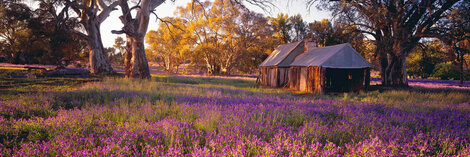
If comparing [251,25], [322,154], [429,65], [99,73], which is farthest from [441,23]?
[429,65]

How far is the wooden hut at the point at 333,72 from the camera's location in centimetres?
1257

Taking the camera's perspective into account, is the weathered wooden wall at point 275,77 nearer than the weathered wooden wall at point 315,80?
No

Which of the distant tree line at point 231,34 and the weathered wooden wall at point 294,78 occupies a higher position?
the distant tree line at point 231,34

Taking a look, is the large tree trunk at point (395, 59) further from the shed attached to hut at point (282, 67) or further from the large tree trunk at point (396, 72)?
the shed attached to hut at point (282, 67)

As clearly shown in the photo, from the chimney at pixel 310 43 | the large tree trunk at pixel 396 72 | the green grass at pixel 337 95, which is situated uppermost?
the chimney at pixel 310 43

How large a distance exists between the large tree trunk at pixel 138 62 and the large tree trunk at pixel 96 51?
581 cm

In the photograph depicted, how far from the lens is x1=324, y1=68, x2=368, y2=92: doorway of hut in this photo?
13.8m

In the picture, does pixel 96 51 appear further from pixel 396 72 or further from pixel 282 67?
pixel 396 72

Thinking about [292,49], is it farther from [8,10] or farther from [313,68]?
[8,10]

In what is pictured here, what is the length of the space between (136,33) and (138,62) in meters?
2.00

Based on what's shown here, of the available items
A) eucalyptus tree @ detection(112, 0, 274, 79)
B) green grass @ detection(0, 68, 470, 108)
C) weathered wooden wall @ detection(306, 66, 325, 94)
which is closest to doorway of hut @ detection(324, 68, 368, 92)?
weathered wooden wall @ detection(306, 66, 325, 94)

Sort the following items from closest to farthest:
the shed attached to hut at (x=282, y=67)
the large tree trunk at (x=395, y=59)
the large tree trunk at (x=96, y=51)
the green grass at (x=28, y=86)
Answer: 1. the green grass at (x=28, y=86)
2. the large tree trunk at (x=395, y=59)
3. the shed attached to hut at (x=282, y=67)
4. the large tree trunk at (x=96, y=51)

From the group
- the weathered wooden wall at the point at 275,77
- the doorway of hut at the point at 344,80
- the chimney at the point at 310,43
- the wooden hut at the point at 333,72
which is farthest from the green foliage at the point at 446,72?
the weathered wooden wall at the point at 275,77

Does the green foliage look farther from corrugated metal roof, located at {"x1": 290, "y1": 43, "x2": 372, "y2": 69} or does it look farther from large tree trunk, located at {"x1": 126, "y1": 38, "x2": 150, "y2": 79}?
large tree trunk, located at {"x1": 126, "y1": 38, "x2": 150, "y2": 79}
